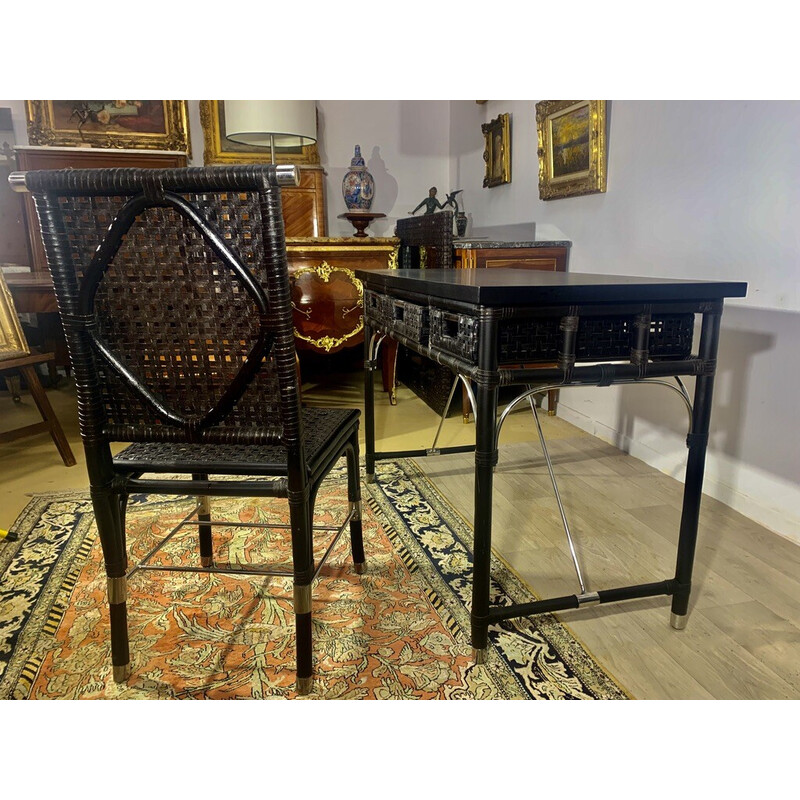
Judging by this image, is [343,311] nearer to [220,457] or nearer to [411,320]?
[411,320]

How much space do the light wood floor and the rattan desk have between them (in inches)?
7.1

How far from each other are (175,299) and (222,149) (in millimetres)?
3762

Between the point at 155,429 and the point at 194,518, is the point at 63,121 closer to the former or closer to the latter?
the point at 194,518

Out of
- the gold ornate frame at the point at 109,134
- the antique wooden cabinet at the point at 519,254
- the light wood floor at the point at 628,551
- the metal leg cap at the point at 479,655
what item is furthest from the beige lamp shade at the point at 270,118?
the metal leg cap at the point at 479,655

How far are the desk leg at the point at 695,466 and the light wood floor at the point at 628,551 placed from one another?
94 mm

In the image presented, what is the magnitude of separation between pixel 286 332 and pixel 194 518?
134cm

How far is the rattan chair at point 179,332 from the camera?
1135 millimetres

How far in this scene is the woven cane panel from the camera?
1.16 m

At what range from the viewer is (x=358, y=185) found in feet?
14.2

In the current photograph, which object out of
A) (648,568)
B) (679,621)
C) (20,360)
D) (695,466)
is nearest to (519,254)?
(648,568)

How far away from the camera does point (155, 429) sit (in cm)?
131

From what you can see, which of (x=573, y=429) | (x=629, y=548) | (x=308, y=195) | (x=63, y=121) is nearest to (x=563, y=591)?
(x=629, y=548)

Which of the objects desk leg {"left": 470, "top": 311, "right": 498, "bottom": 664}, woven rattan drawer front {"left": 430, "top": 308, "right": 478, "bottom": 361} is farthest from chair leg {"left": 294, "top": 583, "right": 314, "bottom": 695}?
woven rattan drawer front {"left": 430, "top": 308, "right": 478, "bottom": 361}

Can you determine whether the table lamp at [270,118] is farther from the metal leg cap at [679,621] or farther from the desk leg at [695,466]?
the metal leg cap at [679,621]
